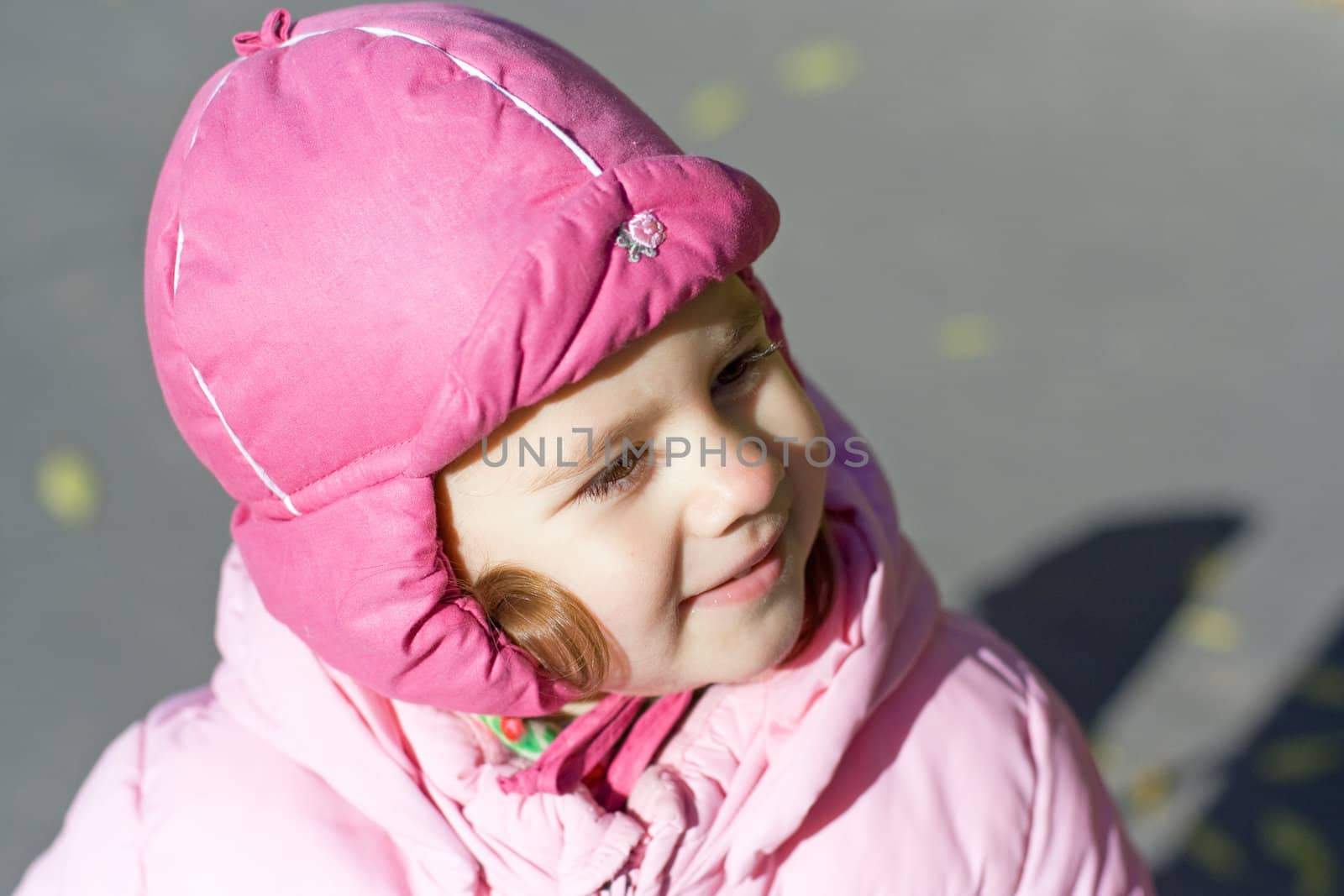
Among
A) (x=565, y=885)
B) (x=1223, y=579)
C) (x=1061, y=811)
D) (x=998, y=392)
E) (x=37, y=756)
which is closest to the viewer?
Answer: (x=565, y=885)

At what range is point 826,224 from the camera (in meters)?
3.30

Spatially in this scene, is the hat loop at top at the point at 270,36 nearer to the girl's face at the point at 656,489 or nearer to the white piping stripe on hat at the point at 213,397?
the white piping stripe on hat at the point at 213,397

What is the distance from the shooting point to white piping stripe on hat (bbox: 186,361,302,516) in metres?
1.06

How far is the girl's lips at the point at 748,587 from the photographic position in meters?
1.10

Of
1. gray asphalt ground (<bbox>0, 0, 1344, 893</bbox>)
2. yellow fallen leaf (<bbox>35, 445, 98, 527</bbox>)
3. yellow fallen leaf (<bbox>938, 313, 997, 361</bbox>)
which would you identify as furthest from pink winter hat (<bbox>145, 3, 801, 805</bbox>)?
yellow fallen leaf (<bbox>938, 313, 997, 361</bbox>)

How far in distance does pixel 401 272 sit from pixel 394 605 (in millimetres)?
254

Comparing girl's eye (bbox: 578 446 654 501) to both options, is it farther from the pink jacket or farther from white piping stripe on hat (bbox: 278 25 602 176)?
the pink jacket

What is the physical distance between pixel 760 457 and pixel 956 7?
3181mm

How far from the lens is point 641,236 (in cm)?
99

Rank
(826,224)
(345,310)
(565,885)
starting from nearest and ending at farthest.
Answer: (345,310) < (565,885) < (826,224)

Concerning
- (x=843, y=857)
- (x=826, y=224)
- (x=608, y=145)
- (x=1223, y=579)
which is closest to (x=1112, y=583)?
(x=1223, y=579)

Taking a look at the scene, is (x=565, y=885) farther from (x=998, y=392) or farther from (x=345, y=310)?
(x=998, y=392)

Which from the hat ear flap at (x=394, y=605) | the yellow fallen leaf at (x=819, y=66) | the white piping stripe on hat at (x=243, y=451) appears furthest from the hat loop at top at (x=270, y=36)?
the yellow fallen leaf at (x=819, y=66)

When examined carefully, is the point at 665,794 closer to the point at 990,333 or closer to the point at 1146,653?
the point at 1146,653
